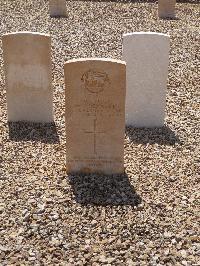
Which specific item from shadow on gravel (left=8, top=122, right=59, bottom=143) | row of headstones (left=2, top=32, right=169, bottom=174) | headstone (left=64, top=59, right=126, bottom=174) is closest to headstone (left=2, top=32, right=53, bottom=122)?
row of headstones (left=2, top=32, right=169, bottom=174)

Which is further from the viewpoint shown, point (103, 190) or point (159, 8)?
point (159, 8)

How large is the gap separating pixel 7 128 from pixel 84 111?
1.80m

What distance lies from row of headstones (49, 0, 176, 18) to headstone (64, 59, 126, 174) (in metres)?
9.78

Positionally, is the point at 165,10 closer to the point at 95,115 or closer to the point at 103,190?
the point at 95,115

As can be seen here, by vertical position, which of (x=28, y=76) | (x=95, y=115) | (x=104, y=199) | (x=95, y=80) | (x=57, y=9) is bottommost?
(x=104, y=199)

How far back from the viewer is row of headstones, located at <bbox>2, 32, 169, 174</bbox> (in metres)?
4.83

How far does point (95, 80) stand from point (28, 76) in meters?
1.79

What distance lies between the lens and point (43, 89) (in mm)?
6418

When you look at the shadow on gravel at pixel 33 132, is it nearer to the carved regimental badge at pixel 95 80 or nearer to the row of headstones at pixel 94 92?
the row of headstones at pixel 94 92

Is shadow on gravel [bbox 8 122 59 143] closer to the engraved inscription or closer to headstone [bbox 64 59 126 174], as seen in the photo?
headstone [bbox 64 59 126 174]

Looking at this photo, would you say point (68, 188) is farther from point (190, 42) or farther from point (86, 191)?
point (190, 42)

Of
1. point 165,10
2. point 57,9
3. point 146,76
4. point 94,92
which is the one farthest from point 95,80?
point 165,10

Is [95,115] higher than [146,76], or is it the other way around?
[146,76]

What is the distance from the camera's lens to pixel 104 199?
4.67m
